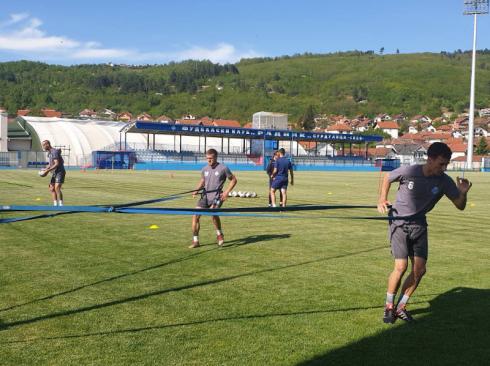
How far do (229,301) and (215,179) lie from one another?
4415mm

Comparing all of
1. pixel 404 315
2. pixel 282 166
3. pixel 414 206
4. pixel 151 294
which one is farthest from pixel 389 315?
pixel 282 166

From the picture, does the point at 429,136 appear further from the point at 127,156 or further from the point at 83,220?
the point at 83,220

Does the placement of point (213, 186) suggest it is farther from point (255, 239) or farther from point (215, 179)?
point (255, 239)

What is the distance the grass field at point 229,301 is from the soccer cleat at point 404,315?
0.33 ft

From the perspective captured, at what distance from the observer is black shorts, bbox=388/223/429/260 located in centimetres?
659

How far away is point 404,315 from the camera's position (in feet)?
21.9

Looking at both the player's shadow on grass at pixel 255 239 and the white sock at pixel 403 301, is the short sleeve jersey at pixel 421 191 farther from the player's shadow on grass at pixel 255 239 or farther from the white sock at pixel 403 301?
the player's shadow on grass at pixel 255 239

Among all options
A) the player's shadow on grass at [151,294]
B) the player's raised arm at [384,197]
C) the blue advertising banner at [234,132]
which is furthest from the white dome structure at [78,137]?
the player's raised arm at [384,197]

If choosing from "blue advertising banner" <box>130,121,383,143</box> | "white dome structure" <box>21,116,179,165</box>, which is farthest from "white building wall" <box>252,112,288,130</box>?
"white dome structure" <box>21,116,179,165</box>

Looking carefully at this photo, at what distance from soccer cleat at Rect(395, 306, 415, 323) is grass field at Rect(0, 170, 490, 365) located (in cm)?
10

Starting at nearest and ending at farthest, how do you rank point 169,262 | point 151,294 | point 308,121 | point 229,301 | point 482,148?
point 229,301 → point 151,294 → point 169,262 → point 482,148 → point 308,121

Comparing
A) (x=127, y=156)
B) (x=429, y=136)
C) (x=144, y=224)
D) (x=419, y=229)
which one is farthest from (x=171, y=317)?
(x=429, y=136)

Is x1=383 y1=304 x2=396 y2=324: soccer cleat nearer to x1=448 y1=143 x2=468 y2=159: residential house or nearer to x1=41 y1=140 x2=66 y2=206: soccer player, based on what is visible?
x1=41 y1=140 x2=66 y2=206: soccer player

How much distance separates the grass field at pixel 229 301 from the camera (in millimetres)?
5555
